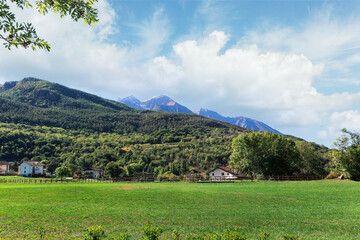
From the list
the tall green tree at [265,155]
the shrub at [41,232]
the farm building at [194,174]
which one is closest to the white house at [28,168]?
the farm building at [194,174]

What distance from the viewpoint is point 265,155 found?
61.8 metres

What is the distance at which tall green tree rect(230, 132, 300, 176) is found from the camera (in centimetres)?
6241

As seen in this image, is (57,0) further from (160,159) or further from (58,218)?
(160,159)

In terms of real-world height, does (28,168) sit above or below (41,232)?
below

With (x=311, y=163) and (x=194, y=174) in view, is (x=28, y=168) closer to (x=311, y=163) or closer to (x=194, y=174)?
(x=194, y=174)

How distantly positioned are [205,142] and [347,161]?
117m

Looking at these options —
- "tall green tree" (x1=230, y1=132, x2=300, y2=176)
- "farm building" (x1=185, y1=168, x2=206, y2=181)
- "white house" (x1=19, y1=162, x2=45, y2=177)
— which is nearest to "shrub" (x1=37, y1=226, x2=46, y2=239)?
"farm building" (x1=185, y1=168, x2=206, y2=181)

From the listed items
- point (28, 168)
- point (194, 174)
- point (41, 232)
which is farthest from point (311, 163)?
point (28, 168)

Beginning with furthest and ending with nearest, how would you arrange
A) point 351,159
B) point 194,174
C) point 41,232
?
point 194,174 → point 351,159 → point 41,232

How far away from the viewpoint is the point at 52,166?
111125 millimetres

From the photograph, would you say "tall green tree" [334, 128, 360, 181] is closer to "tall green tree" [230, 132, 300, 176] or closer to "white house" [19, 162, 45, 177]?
"tall green tree" [230, 132, 300, 176]

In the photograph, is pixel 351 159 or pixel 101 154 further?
pixel 101 154

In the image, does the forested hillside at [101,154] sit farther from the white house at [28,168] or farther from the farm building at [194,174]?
the farm building at [194,174]

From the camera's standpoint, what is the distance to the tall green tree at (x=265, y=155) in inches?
2457
